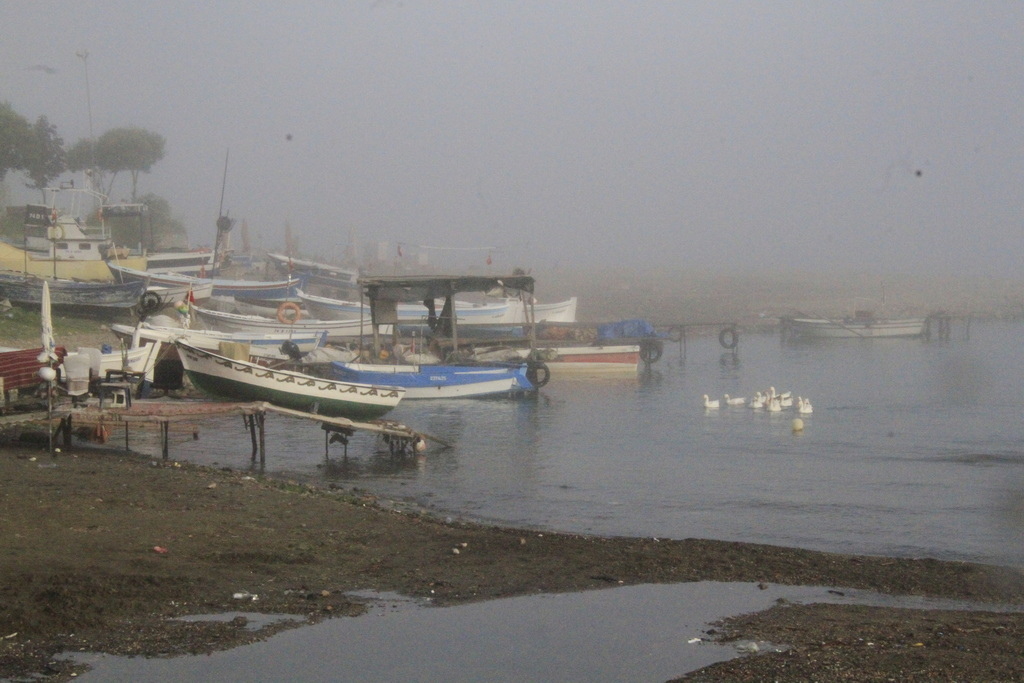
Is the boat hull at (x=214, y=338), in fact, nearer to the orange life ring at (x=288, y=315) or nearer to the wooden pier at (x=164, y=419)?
the orange life ring at (x=288, y=315)

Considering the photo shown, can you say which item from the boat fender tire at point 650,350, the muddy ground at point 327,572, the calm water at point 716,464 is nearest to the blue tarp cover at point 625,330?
the boat fender tire at point 650,350

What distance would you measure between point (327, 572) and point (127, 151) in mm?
73677

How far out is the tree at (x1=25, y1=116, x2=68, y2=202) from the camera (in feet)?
211

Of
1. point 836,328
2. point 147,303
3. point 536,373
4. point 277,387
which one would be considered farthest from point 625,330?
point 277,387

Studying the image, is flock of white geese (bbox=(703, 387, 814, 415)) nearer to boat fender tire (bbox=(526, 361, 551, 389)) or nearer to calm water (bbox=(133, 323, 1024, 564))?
calm water (bbox=(133, 323, 1024, 564))

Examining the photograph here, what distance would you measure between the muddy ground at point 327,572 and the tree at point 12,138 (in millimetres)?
55387

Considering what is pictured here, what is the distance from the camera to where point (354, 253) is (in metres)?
87.3

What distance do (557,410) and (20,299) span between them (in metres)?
20.1

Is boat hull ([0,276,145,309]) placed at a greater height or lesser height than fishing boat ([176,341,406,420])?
greater

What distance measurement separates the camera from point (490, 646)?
802 centimetres

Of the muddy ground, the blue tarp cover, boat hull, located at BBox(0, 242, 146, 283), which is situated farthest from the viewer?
the blue tarp cover

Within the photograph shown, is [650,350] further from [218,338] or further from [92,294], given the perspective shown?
[92,294]

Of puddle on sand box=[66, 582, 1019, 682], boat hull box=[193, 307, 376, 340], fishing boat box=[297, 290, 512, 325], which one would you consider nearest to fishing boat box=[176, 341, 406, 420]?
puddle on sand box=[66, 582, 1019, 682]

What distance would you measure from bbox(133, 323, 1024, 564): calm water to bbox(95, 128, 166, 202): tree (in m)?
51.0
